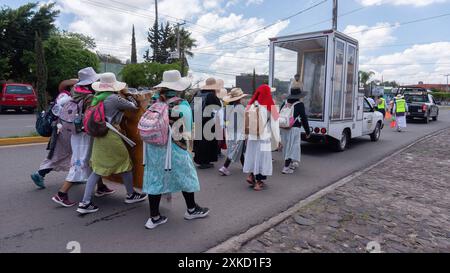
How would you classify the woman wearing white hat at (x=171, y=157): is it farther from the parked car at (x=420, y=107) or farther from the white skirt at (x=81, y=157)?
the parked car at (x=420, y=107)

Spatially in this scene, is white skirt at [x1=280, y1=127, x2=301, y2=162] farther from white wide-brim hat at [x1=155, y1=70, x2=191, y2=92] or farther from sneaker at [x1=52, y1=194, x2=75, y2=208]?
sneaker at [x1=52, y1=194, x2=75, y2=208]

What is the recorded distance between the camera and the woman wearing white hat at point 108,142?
13.9ft

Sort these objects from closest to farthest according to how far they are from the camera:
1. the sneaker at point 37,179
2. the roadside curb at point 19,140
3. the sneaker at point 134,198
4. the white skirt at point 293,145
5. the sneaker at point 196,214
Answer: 1. the sneaker at point 196,214
2. the sneaker at point 134,198
3. the sneaker at point 37,179
4. the white skirt at point 293,145
5. the roadside curb at point 19,140

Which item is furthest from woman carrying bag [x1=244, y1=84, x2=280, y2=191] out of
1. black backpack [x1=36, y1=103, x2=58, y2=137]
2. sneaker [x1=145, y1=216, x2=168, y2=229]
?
black backpack [x1=36, y1=103, x2=58, y2=137]

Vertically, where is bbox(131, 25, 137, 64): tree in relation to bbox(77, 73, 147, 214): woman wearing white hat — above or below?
above

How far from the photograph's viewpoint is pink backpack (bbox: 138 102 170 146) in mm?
3732

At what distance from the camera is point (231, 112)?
686 centimetres

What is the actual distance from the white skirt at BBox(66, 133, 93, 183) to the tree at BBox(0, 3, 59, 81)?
23.4 metres

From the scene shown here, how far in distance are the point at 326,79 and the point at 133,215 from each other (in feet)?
19.4

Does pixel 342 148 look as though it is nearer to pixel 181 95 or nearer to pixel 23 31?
pixel 181 95

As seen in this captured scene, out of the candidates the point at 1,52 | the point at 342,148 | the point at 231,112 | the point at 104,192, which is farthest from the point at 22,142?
the point at 1,52

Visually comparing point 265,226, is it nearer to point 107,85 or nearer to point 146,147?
point 146,147

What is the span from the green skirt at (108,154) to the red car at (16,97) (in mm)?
19402

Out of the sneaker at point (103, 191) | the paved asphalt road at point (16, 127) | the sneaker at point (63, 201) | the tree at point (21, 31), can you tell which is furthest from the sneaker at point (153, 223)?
the tree at point (21, 31)
